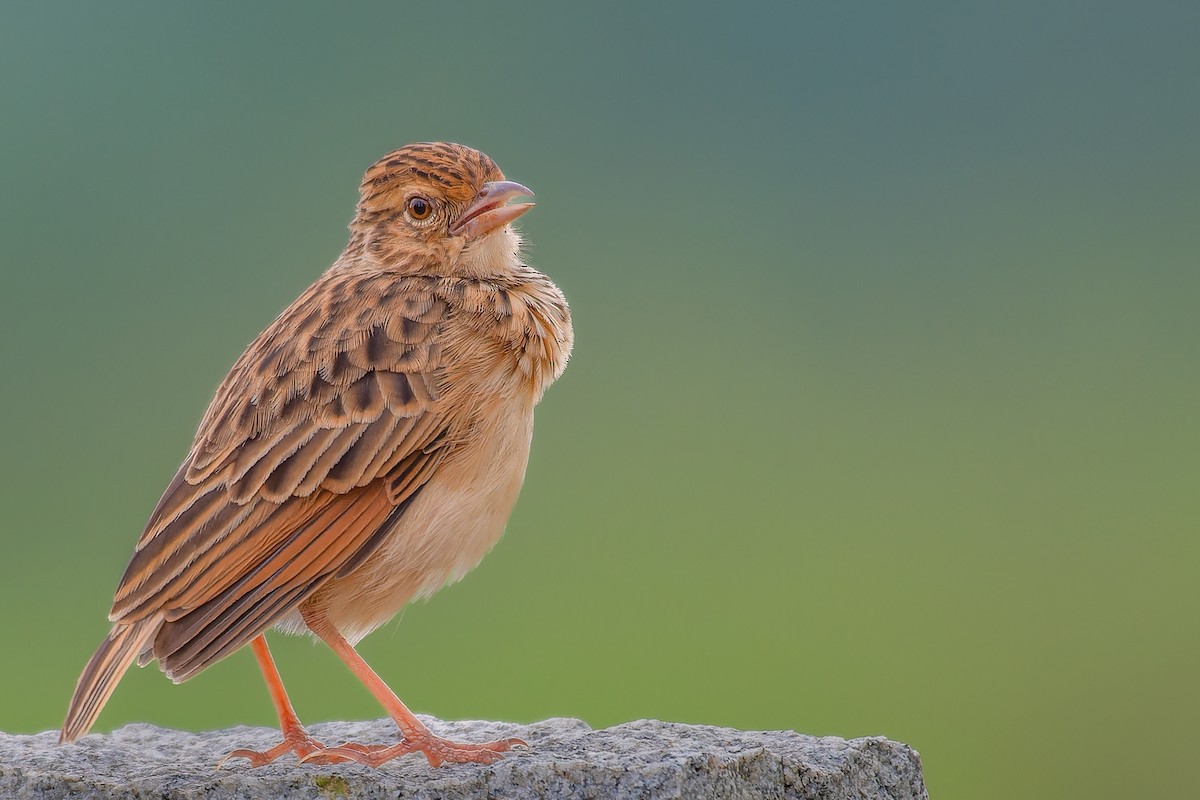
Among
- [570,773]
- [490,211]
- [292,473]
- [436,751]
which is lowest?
[570,773]

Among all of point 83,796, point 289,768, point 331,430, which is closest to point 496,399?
point 331,430

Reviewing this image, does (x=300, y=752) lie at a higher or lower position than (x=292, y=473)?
lower

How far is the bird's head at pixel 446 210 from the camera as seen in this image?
23.0ft

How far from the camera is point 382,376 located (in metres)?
6.53

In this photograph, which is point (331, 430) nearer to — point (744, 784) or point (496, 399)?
point (496, 399)

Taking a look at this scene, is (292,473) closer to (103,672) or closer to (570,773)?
(103,672)

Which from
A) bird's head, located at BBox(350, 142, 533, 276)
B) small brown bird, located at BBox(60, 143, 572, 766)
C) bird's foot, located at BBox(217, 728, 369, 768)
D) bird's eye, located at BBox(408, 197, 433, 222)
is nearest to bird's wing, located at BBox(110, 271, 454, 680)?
small brown bird, located at BBox(60, 143, 572, 766)

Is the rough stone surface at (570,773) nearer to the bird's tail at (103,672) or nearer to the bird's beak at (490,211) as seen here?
the bird's tail at (103,672)

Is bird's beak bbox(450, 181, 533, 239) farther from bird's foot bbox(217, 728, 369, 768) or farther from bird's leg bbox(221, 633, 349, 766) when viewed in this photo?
bird's foot bbox(217, 728, 369, 768)

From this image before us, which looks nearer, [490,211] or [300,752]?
[300,752]

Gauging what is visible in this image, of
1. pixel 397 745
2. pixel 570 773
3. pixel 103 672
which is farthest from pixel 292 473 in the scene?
pixel 570 773

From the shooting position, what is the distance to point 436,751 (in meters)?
6.27

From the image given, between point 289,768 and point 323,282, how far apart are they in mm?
2293

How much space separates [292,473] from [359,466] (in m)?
0.27
